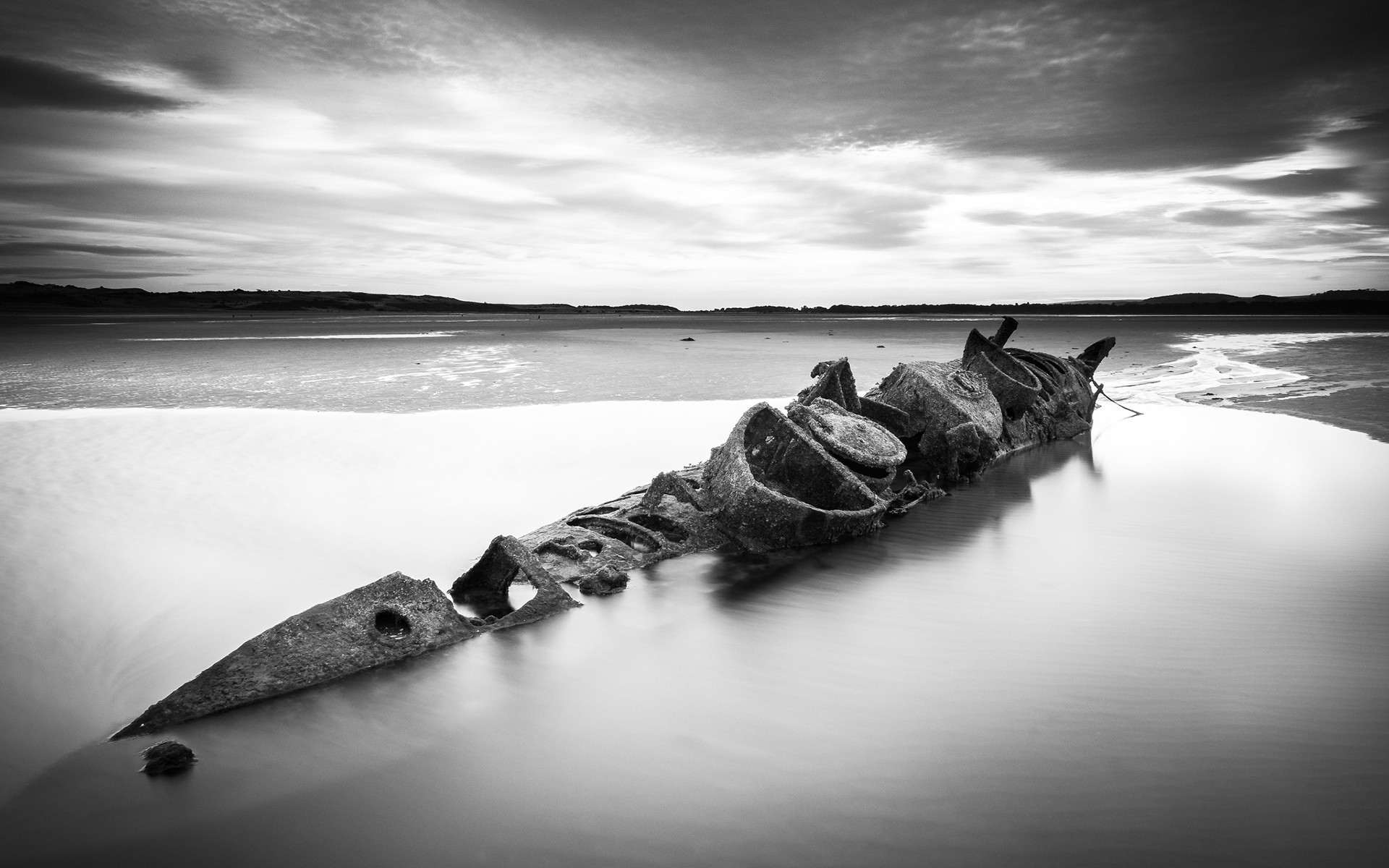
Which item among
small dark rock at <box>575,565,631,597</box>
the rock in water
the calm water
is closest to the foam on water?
the calm water

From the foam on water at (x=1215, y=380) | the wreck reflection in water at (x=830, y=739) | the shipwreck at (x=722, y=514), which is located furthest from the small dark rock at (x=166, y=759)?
the foam on water at (x=1215, y=380)

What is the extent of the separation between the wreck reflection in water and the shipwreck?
16cm

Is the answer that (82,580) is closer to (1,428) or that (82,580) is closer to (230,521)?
(230,521)

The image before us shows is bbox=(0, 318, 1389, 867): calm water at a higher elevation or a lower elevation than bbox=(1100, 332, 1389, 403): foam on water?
lower

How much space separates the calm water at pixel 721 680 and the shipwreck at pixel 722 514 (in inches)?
7.0

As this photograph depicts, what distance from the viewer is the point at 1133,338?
4700cm

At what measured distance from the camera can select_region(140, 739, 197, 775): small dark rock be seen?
3.34 m

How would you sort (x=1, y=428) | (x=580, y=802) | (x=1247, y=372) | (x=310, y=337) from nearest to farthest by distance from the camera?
(x=580, y=802) < (x=1, y=428) < (x=1247, y=372) < (x=310, y=337)

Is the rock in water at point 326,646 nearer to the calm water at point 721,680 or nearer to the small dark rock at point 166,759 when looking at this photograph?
the calm water at point 721,680

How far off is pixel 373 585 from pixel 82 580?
2.68m

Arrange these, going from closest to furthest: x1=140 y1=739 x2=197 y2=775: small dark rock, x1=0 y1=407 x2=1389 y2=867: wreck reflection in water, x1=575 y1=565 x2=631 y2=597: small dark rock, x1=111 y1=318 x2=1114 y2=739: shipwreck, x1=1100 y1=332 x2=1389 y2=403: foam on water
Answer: x1=0 y1=407 x2=1389 y2=867: wreck reflection in water, x1=140 y1=739 x2=197 y2=775: small dark rock, x1=111 y1=318 x2=1114 y2=739: shipwreck, x1=575 y1=565 x2=631 y2=597: small dark rock, x1=1100 y1=332 x2=1389 y2=403: foam on water

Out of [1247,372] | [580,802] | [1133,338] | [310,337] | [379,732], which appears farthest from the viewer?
[1133,338]

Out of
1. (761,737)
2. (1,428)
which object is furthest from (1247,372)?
(1,428)

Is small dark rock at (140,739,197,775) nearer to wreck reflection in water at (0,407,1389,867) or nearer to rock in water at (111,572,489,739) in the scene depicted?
wreck reflection in water at (0,407,1389,867)
